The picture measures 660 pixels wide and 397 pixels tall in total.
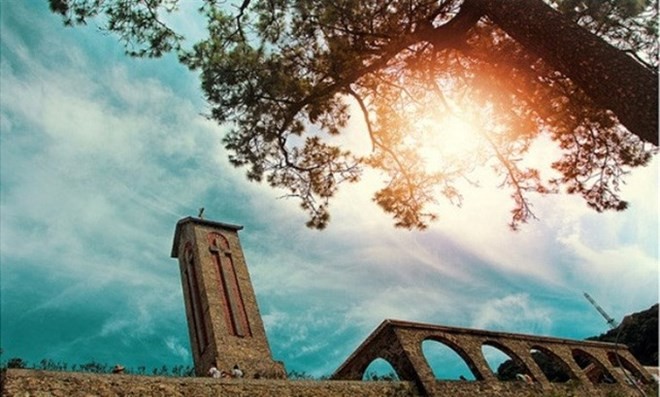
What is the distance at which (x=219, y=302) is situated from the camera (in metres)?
17.0

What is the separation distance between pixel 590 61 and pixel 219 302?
1506 centimetres

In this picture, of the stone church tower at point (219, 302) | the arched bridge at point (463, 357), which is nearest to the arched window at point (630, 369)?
the arched bridge at point (463, 357)

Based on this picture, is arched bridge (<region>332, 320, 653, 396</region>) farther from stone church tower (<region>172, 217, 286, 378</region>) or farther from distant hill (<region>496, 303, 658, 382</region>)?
distant hill (<region>496, 303, 658, 382</region>)

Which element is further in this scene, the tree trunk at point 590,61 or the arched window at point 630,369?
the arched window at point 630,369

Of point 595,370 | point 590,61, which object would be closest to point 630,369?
point 595,370

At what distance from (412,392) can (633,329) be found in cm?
2752

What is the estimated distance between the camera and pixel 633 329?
3128 cm

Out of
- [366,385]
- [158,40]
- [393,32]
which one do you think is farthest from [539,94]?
[366,385]

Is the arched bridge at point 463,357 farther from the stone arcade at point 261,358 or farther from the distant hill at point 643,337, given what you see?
the distant hill at point 643,337

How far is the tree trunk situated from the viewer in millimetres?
3789

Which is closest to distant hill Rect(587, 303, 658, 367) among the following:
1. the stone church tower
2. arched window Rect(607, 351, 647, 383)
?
arched window Rect(607, 351, 647, 383)

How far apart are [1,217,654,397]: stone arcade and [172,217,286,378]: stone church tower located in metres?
0.04

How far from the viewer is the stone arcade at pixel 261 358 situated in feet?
26.2

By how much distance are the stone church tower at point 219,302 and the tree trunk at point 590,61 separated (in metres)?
11.9
